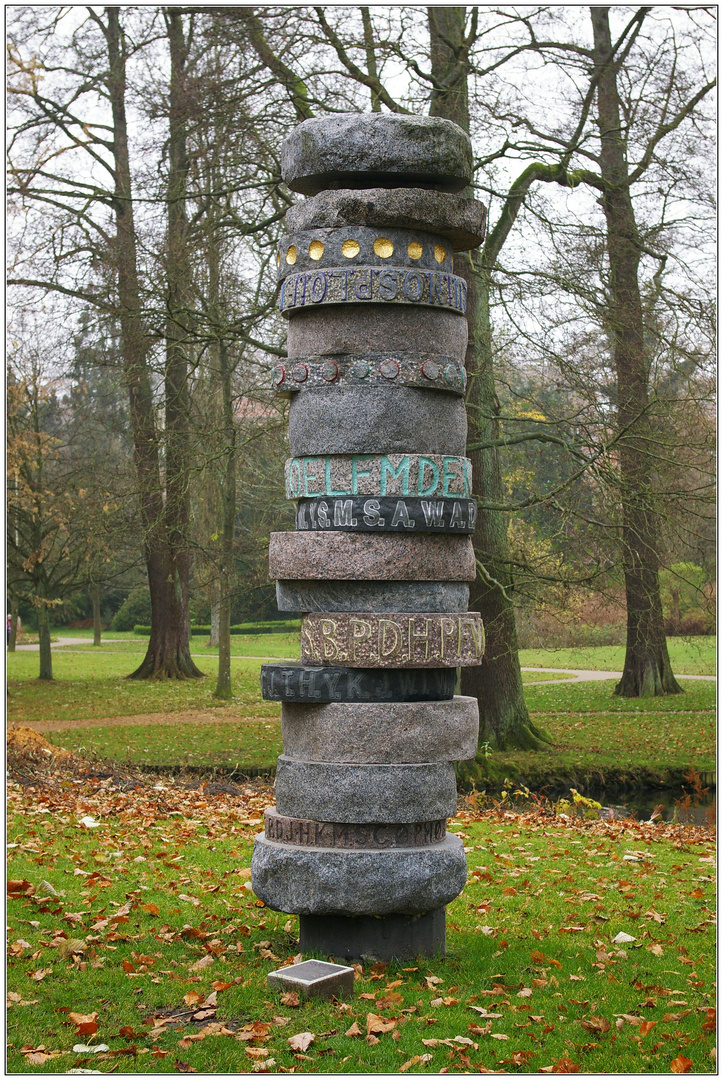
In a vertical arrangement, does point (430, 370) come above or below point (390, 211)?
below

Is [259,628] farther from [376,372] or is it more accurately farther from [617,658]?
[376,372]

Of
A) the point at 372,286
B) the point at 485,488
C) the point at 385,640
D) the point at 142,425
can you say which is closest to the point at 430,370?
the point at 372,286

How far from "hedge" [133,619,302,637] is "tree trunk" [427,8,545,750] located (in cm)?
2580

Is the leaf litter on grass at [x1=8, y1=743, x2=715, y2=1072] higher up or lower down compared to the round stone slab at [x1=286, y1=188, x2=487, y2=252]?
lower down

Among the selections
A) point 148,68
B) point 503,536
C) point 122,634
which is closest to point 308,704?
point 503,536

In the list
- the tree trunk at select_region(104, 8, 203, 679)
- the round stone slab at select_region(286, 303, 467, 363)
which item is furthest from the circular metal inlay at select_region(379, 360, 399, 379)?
the tree trunk at select_region(104, 8, 203, 679)

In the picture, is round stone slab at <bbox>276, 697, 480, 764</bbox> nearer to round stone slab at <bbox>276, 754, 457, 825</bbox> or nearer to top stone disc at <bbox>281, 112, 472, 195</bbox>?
round stone slab at <bbox>276, 754, 457, 825</bbox>

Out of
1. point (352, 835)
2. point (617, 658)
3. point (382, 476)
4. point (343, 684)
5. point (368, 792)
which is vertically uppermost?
point (382, 476)

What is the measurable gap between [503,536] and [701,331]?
135 inches

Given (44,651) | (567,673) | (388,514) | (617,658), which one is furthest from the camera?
(617,658)

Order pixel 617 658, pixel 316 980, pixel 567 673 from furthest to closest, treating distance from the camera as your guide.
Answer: pixel 617 658 < pixel 567 673 < pixel 316 980

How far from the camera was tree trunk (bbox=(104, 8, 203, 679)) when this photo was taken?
1470 centimetres

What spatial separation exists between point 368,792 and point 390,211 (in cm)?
318

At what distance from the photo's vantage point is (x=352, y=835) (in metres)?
5.82
